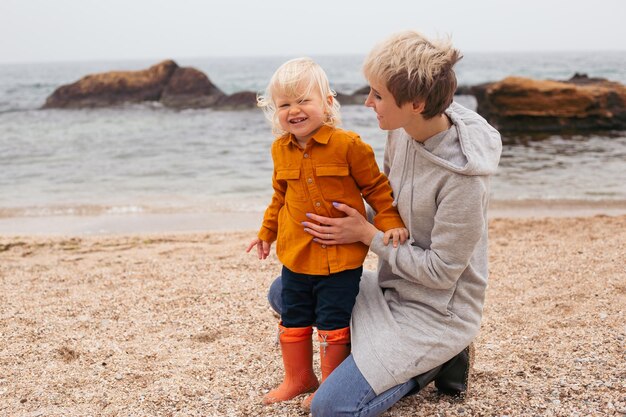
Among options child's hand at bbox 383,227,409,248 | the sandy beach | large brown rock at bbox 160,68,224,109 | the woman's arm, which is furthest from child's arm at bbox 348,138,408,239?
large brown rock at bbox 160,68,224,109

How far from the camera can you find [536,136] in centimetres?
1630

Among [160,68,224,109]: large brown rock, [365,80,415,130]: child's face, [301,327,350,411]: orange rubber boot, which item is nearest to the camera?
[365,80,415,130]: child's face

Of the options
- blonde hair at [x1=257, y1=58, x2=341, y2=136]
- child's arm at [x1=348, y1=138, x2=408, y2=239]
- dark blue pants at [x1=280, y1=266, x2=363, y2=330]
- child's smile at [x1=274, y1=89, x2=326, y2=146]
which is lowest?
dark blue pants at [x1=280, y1=266, x2=363, y2=330]

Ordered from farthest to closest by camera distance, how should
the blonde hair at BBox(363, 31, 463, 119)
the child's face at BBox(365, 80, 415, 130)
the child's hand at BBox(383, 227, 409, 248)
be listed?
the child's hand at BBox(383, 227, 409, 248), the child's face at BBox(365, 80, 415, 130), the blonde hair at BBox(363, 31, 463, 119)

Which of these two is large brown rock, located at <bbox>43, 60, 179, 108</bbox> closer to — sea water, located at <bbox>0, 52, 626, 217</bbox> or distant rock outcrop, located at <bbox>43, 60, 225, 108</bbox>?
distant rock outcrop, located at <bbox>43, 60, 225, 108</bbox>

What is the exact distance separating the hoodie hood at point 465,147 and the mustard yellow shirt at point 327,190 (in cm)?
26

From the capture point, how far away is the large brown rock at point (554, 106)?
17406mm

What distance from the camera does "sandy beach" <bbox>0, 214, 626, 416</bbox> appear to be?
2725 mm

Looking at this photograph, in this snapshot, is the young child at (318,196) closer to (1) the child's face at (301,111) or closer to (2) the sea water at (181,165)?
(1) the child's face at (301,111)

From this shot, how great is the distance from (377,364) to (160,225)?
5467 millimetres

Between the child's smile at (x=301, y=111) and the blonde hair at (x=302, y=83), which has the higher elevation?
the blonde hair at (x=302, y=83)

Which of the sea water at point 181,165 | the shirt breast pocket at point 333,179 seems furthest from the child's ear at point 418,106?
the sea water at point 181,165

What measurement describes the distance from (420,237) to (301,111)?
696 mm

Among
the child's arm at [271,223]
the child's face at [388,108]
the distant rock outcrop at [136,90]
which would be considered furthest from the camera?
the distant rock outcrop at [136,90]
